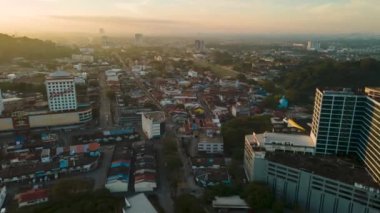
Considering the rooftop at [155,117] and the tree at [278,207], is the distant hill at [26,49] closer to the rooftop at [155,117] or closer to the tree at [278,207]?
the rooftop at [155,117]

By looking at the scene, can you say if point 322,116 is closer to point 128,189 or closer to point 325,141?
point 325,141

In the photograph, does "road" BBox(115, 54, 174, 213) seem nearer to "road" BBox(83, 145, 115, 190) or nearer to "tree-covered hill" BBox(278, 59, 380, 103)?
"road" BBox(83, 145, 115, 190)

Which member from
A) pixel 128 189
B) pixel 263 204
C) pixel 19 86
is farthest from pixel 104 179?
pixel 19 86

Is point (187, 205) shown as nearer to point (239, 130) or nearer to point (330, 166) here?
point (330, 166)

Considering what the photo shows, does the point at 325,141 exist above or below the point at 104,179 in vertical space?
above

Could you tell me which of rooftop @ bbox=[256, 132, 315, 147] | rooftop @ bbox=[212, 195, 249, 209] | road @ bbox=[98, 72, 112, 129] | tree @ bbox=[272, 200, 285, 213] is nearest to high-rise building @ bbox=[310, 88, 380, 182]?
rooftop @ bbox=[256, 132, 315, 147]

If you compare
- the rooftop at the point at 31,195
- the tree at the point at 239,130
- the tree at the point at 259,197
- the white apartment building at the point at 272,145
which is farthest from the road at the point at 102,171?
the white apartment building at the point at 272,145
